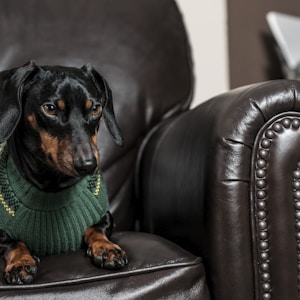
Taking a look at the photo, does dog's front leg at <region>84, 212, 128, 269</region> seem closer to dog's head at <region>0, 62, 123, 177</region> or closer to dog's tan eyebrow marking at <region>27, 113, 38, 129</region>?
dog's head at <region>0, 62, 123, 177</region>

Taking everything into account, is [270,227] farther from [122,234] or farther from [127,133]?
[127,133]

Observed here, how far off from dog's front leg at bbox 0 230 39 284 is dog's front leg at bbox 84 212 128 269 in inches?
4.5

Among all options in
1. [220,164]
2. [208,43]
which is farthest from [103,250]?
[208,43]

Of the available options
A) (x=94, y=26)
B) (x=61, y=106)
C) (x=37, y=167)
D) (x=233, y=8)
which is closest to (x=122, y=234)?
(x=37, y=167)

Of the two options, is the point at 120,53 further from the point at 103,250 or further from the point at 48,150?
the point at 103,250

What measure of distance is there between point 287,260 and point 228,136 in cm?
27

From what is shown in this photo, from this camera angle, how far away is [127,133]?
158 centimetres

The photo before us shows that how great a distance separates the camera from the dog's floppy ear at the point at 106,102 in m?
1.24

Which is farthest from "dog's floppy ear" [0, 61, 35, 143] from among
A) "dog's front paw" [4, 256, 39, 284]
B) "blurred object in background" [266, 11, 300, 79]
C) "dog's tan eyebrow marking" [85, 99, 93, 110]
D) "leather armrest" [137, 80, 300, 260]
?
"blurred object in background" [266, 11, 300, 79]

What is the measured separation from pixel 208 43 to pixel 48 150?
1172mm

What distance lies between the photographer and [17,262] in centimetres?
104

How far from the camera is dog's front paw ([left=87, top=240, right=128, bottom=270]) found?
1036 mm

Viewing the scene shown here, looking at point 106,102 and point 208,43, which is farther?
point 208,43

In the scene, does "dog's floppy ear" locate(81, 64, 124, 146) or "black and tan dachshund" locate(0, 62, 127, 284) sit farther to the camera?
"dog's floppy ear" locate(81, 64, 124, 146)
